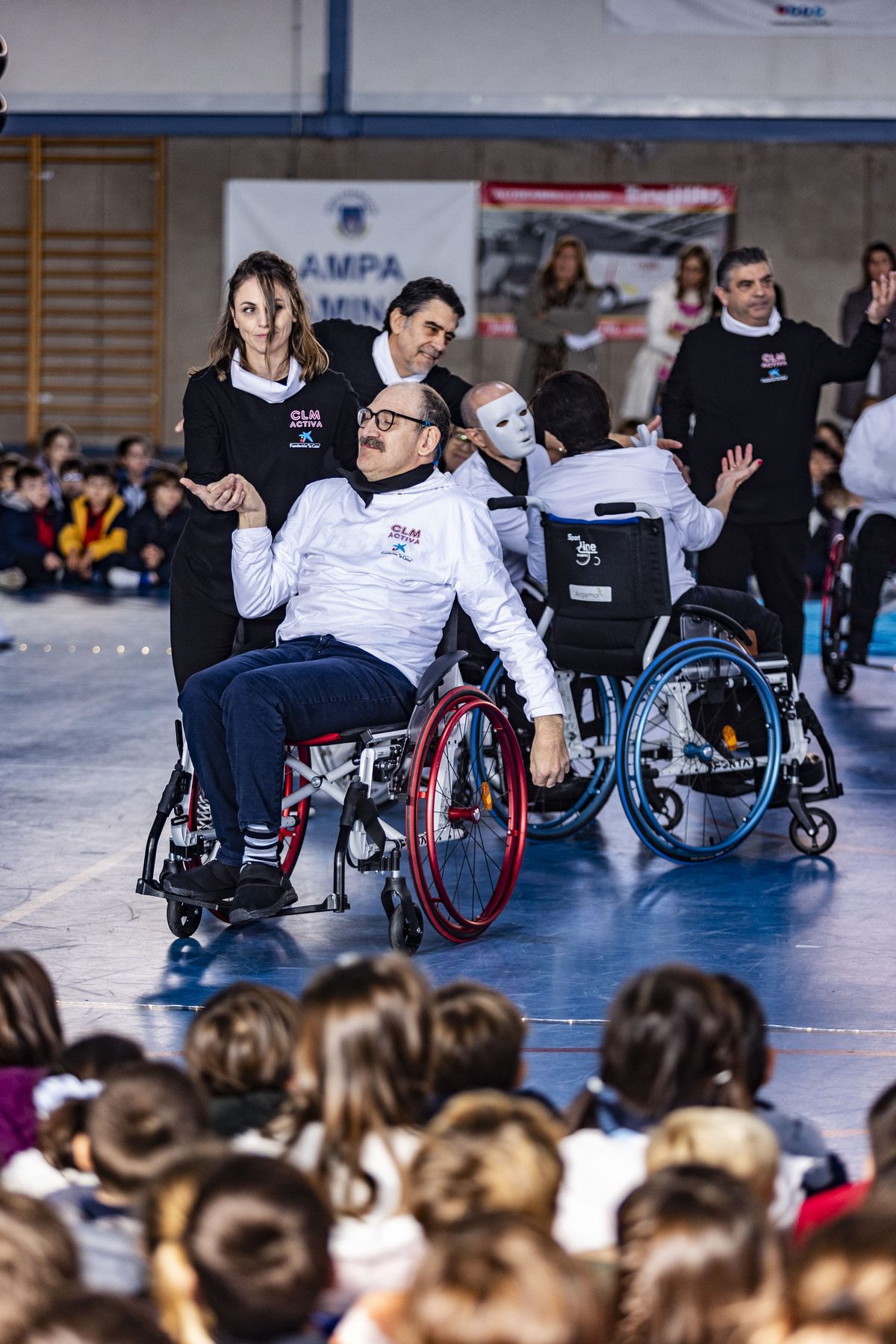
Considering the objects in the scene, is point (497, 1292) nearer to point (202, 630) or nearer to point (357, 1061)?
point (357, 1061)

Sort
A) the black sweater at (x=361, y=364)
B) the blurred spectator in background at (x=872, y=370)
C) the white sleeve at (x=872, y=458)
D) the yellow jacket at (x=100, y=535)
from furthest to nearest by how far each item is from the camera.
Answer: the yellow jacket at (x=100, y=535)
the blurred spectator in background at (x=872, y=370)
the white sleeve at (x=872, y=458)
the black sweater at (x=361, y=364)

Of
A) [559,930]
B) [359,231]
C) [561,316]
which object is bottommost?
[559,930]

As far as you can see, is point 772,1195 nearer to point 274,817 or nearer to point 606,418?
point 274,817

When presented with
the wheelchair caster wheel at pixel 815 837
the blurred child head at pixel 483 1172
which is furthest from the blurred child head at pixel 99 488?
the blurred child head at pixel 483 1172

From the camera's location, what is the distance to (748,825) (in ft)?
11.9

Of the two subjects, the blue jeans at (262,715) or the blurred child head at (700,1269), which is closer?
the blurred child head at (700,1269)

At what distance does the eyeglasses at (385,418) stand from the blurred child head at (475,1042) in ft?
5.62

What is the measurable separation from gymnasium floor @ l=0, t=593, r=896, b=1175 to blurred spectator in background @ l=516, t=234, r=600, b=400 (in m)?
4.99

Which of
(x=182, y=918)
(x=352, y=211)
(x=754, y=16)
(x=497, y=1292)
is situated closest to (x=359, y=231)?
(x=352, y=211)

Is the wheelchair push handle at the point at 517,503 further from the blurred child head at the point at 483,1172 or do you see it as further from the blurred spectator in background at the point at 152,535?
the blurred spectator in background at the point at 152,535

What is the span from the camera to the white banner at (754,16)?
1026 cm

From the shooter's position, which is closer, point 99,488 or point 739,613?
point 739,613

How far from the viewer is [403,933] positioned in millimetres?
2959

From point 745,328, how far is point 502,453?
1.02 m
